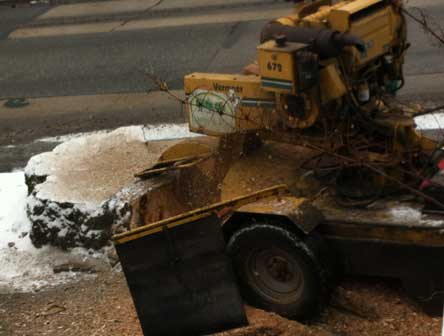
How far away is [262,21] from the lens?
14414mm

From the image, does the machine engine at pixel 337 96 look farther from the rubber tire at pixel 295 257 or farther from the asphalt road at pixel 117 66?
the asphalt road at pixel 117 66

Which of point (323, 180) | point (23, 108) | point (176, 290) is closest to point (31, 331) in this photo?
point (176, 290)

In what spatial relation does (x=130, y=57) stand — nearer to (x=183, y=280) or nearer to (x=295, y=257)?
(x=183, y=280)

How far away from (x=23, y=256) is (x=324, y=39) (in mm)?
3797

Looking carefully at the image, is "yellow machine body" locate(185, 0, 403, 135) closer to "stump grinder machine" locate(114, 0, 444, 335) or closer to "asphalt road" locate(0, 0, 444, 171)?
"stump grinder machine" locate(114, 0, 444, 335)

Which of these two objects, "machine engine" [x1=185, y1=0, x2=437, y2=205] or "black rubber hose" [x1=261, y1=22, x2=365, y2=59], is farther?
"machine engine" [x1=185, y1=0, x2=437, y2=205]

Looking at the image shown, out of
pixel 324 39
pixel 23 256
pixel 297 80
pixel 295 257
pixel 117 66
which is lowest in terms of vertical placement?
pixel 23 256

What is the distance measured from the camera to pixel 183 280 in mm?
5422

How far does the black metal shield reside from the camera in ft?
17.4

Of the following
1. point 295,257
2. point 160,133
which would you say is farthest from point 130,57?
point 295,257

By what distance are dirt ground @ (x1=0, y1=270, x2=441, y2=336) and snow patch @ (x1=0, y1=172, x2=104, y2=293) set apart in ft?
0.68

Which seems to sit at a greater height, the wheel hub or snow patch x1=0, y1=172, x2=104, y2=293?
the wheel hub

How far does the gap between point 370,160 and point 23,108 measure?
7.48 meters

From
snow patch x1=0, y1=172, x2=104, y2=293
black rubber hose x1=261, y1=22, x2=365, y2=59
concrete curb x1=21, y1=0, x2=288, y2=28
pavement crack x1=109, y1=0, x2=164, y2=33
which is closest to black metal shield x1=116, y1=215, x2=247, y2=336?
black rubber hose x1=261, y1=22, x2=365, y2=59
